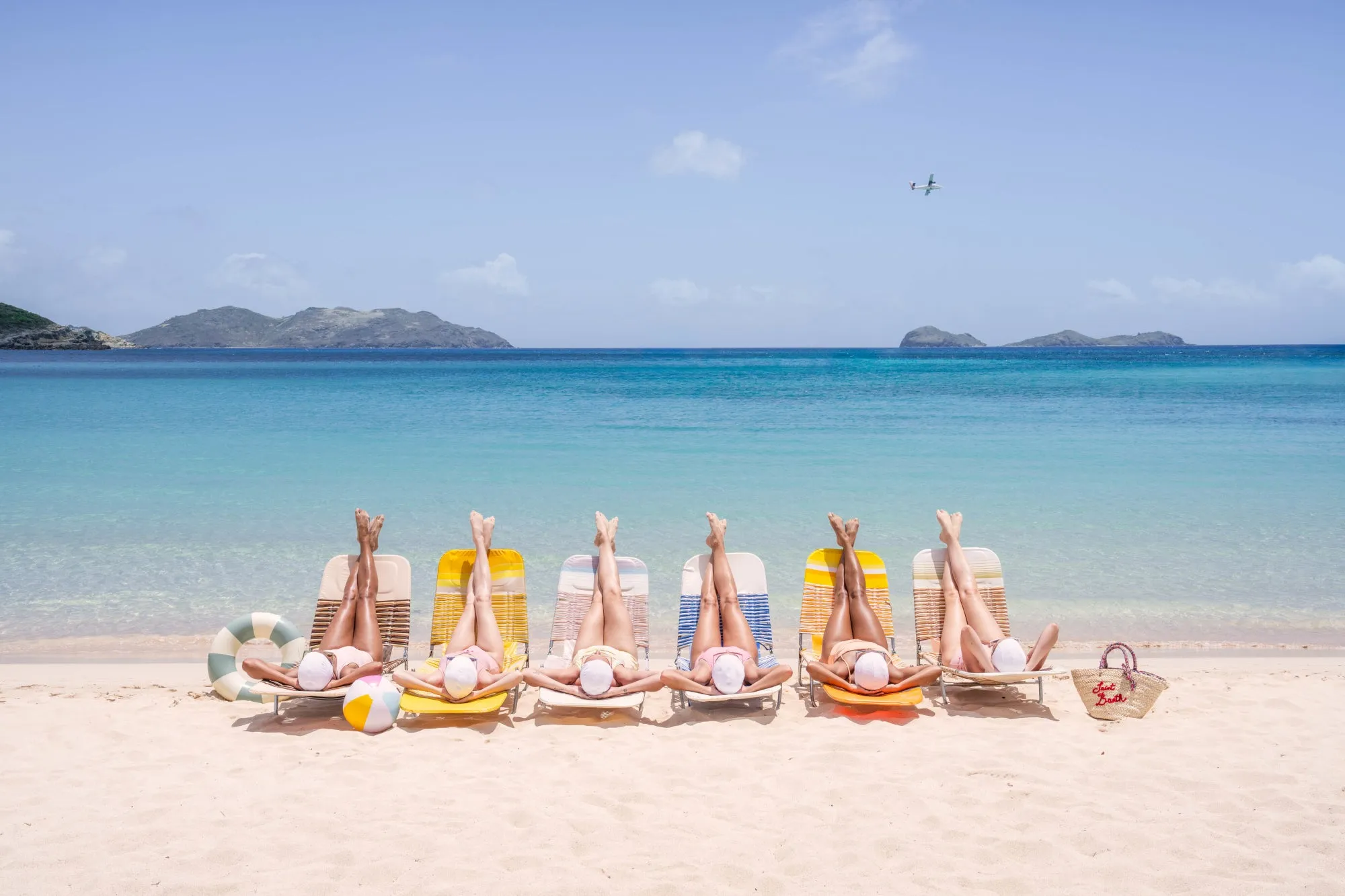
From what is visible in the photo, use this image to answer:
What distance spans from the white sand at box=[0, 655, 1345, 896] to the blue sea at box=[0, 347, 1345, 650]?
2379 millimetres

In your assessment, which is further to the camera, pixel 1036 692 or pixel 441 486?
pixel 441 486

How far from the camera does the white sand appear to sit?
3.83 m

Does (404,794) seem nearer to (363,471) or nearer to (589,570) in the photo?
(589,570)

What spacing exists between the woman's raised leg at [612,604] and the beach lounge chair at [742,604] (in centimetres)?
40

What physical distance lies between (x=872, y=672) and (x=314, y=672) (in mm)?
3596

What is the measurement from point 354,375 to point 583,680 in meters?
53.9

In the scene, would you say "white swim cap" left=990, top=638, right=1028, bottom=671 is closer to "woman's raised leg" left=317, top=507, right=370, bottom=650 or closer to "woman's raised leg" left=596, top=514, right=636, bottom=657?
"woman's raised leg" left=596, top=514, right=636, bottom=657

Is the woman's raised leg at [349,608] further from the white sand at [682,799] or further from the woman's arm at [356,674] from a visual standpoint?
the white sand at [682,799]

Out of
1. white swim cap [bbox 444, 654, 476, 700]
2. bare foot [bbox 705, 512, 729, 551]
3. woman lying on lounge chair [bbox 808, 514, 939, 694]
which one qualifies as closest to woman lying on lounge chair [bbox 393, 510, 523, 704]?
white swim cap [bbox 444, 654, 476, 700]

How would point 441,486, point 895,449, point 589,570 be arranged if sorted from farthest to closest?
point 895,449 → point 441,486 → point 589,570

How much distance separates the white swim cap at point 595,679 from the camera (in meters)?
5.57

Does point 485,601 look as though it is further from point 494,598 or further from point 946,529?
point 946,529

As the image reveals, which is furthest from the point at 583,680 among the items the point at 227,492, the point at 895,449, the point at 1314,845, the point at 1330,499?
the point at 895,449

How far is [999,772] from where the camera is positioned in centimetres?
484
